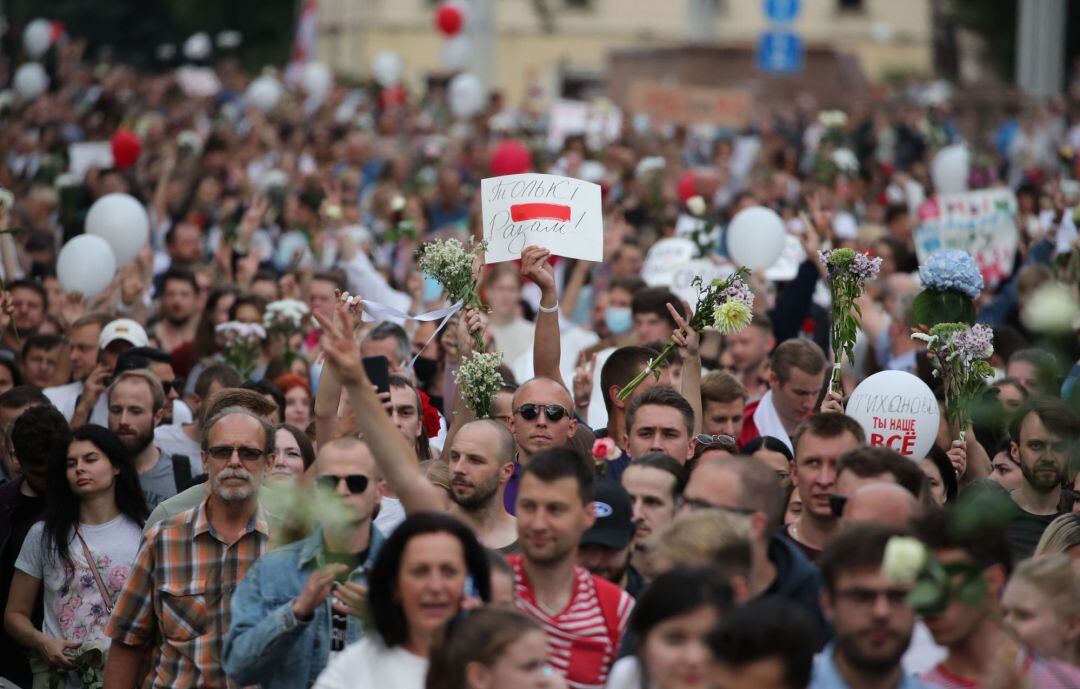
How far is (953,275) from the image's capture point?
28.2ft

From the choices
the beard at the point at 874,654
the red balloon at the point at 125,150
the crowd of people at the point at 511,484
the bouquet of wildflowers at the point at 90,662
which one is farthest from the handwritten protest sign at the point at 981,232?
the beard at the point at 874,654

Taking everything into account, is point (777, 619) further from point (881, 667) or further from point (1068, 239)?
point (1068, 239)

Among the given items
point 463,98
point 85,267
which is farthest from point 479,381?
point 463,98

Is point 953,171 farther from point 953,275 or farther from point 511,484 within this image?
point 511,484

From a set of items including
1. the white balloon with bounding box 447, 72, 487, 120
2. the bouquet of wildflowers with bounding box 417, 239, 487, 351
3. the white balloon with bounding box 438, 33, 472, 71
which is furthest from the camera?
the white balloon with bounding box 438, 33, 472, 71

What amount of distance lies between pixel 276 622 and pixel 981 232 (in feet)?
28.8

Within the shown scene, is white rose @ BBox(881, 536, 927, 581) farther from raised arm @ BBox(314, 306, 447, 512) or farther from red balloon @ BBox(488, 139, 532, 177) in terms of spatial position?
red balloon @ BBox(488, 139, 532, 177)

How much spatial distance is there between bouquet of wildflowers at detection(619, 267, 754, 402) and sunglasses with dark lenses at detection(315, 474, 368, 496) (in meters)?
2.63

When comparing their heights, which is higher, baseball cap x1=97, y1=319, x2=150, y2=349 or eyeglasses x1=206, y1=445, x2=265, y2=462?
eyeglasses x1=206, y1=445, x2=265, y2=462

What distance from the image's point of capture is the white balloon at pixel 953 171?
54.9 ft

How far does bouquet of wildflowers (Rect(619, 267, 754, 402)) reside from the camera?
27.2 ft

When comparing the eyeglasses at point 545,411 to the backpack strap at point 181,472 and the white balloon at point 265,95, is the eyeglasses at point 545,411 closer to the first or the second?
the backpack strap at point 181,472

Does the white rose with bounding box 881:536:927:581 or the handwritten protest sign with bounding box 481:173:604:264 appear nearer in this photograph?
the white rose with bounding box 881:536:927:581

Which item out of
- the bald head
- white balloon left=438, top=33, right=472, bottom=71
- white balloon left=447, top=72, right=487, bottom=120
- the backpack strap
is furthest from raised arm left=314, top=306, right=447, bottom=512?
white balloon left=438, top=33, right=472, bottom=71
